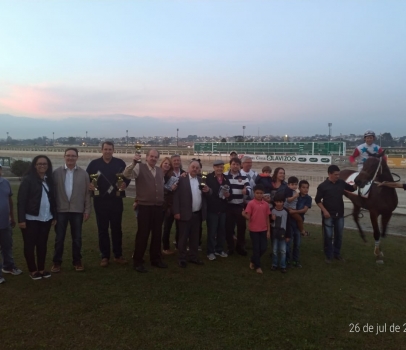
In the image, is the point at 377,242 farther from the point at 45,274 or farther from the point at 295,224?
the point at 45,274

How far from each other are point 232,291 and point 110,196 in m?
2.51

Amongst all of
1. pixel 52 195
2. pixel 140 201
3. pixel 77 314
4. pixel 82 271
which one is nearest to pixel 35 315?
pixel 77 314

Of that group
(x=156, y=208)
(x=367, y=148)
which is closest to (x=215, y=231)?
(x=156, y=208)

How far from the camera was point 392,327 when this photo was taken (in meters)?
3.94

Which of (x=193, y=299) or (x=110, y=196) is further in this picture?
(x=110, y=196)

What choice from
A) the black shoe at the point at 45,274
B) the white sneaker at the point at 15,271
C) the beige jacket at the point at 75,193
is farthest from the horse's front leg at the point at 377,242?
the white sneaker at the point at 15,271

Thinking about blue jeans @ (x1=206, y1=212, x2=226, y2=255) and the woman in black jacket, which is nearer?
the woman in black jacket

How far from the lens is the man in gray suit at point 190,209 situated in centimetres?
574

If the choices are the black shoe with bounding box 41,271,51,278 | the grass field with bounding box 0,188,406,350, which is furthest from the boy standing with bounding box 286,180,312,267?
the black shoe with bounding box 41,271,51,278

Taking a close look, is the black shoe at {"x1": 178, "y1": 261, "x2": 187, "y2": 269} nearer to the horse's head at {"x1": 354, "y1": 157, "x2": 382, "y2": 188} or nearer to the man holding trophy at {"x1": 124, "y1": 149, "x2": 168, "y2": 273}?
the man holding trophy at {"x1": 124, "y1": 149, "x2": 168, "y2": 273}

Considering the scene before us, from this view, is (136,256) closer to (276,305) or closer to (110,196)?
(110,196)

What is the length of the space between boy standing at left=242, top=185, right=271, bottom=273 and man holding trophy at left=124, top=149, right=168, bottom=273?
155 cm

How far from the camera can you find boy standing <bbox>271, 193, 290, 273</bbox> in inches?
224

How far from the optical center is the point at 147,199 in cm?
539
